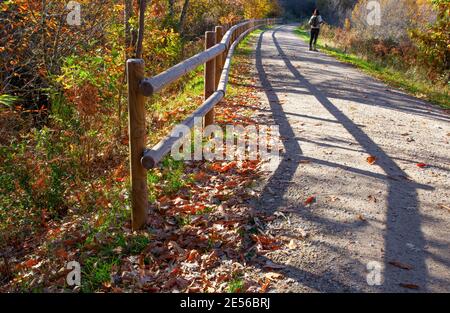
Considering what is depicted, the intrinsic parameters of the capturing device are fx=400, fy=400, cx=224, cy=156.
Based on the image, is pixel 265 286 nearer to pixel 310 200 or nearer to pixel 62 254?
pixel 310 200

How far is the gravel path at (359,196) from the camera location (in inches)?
126

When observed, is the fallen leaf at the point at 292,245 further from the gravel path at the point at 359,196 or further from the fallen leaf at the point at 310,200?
the fallen leaf at the point at 310,200

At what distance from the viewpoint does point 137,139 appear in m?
3.70

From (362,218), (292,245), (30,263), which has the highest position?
(362,218)

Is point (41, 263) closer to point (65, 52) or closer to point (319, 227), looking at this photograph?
point (319, 227)

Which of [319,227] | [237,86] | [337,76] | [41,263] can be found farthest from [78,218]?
[337,76]

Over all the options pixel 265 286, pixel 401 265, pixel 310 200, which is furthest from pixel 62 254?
pixel 401 265

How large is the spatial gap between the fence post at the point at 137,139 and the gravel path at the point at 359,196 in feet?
4.04

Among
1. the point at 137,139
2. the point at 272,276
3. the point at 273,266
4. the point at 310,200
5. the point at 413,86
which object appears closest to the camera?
the point at 272,276

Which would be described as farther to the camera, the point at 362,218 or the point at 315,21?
the point at 315,21

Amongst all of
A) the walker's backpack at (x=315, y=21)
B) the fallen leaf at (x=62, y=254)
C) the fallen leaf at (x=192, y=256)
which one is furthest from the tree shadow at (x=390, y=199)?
the walker's backpack at (x=315, y=21)

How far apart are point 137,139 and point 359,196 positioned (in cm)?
244

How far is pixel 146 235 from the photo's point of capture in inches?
155

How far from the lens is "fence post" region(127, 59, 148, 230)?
3.56m
